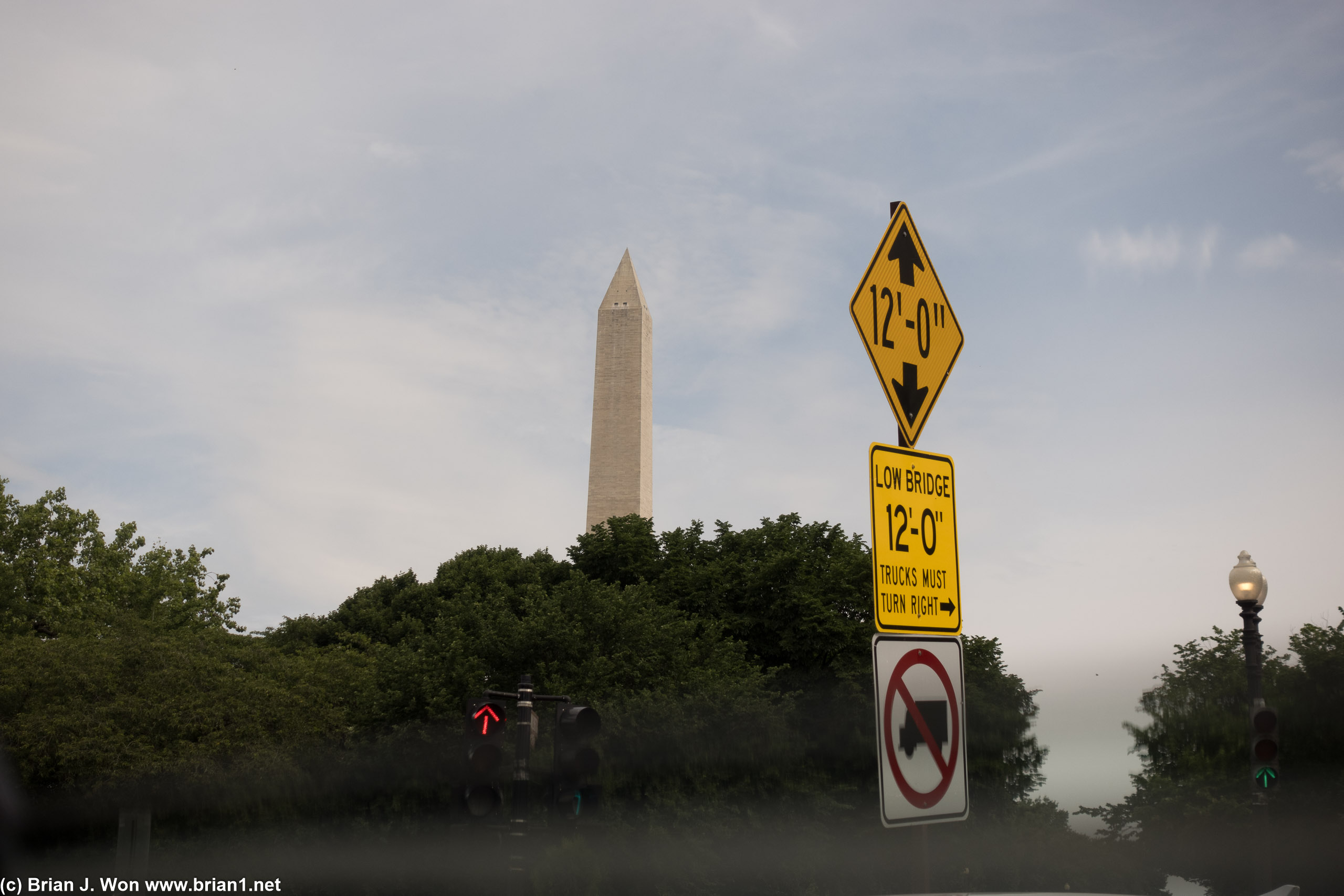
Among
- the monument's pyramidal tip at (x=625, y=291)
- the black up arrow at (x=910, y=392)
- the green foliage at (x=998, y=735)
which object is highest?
the monument's pyramidal tip at (x=625, y=291)

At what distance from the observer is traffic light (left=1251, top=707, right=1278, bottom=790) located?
11938 millimetres

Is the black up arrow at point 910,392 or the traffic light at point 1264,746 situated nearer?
the black up arrow at point 910,392

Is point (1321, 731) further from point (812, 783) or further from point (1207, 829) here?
point (812, 783)

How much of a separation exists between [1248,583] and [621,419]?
41.4 meters

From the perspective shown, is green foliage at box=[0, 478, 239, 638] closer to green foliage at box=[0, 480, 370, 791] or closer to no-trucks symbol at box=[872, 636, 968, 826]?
green foliage at box=[0, 480, 370, 791]

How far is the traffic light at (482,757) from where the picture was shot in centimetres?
948

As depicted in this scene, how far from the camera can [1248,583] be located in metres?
12.6

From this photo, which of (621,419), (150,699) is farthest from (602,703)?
(621,419)

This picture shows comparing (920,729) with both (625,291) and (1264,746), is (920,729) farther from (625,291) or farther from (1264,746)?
(625,291)

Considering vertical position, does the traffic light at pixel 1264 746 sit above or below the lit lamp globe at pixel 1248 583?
below

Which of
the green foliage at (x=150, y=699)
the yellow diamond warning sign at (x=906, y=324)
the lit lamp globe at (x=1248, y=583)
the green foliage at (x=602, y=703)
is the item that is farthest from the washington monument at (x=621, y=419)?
the yellow diamond warning sign at (x=906, y=324)

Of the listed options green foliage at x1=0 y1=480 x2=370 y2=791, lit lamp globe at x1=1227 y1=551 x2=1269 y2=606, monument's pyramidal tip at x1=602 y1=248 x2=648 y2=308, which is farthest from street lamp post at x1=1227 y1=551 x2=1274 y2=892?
monument's pyramidal tip at x1=602 y1=248 x2=648 y2=308

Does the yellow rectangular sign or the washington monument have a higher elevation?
the washington monument

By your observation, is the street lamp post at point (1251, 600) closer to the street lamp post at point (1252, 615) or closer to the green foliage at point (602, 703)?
the street lamp post at point (1252, 615)
